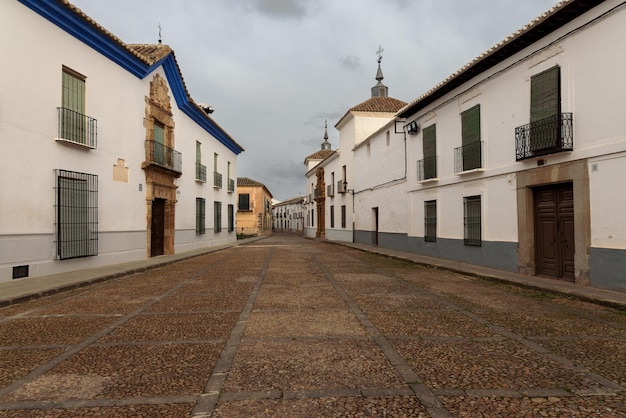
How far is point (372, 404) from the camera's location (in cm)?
249

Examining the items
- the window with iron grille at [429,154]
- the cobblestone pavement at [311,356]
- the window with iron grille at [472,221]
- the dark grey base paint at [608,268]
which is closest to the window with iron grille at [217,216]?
the window with iron grille at [429,154]

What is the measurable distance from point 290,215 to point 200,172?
5132 cm

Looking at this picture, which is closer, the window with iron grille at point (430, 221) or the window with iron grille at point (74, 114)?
the window with iron grille at point (74, 114)

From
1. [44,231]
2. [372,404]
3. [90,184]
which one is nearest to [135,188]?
[90,184]

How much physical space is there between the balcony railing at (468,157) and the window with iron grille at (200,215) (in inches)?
489

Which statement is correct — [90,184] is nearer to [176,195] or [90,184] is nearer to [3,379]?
[176,195]

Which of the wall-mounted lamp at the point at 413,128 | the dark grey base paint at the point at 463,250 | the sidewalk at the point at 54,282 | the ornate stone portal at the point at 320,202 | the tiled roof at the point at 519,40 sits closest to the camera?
the sidewalk at the point at 54,282

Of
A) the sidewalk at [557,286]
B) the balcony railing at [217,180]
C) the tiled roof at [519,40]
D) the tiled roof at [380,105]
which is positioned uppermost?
the tiled roof at [380,105]

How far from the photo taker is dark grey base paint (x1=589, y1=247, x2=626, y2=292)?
670cm

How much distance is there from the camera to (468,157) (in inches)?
436

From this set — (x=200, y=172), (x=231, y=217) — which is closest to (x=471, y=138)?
(x=200, y=172)

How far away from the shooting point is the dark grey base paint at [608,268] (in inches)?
264

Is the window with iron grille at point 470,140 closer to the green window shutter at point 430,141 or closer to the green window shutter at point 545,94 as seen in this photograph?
the green window shutter at point 430,141

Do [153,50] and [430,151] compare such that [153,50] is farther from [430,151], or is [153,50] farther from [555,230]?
[555,230]
